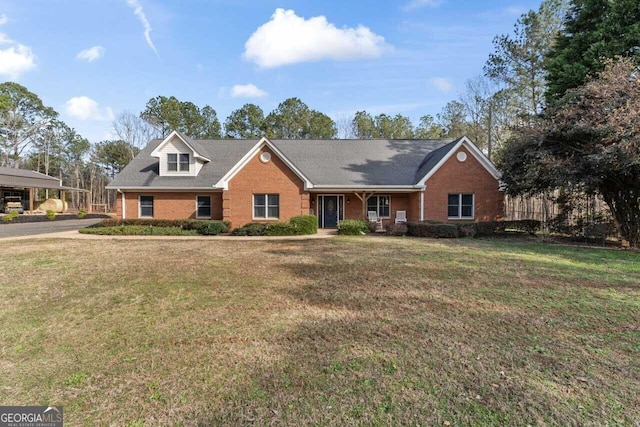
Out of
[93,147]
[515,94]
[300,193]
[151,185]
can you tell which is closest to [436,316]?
[300,193]

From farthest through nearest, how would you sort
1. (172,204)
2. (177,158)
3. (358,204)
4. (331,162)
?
(331,162)
(358,204)
(177,158)
(172,204)

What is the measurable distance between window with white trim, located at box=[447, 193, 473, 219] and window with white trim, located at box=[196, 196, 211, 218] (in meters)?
14.7

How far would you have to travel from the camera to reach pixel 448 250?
11742 millimetres

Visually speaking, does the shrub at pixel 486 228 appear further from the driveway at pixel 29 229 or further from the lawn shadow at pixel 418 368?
the driveway at pixel 29 229

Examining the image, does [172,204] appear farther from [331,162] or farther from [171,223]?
[331,162]

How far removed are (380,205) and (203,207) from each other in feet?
37.2

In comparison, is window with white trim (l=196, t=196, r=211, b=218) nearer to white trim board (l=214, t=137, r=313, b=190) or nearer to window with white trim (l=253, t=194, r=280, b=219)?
white trim board (l=214, t=137, r=313, b=190)

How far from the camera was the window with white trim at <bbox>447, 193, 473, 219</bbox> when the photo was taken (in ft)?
62.5

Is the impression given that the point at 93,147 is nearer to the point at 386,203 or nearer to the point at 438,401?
the point at 386,203

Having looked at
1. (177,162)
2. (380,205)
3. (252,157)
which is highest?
(177,162)

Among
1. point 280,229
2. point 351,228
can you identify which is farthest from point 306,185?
point 351,228

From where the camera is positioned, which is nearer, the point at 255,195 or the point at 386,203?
the point at 255,195

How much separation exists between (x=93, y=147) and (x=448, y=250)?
63718mm

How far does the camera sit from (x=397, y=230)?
1691 cm
